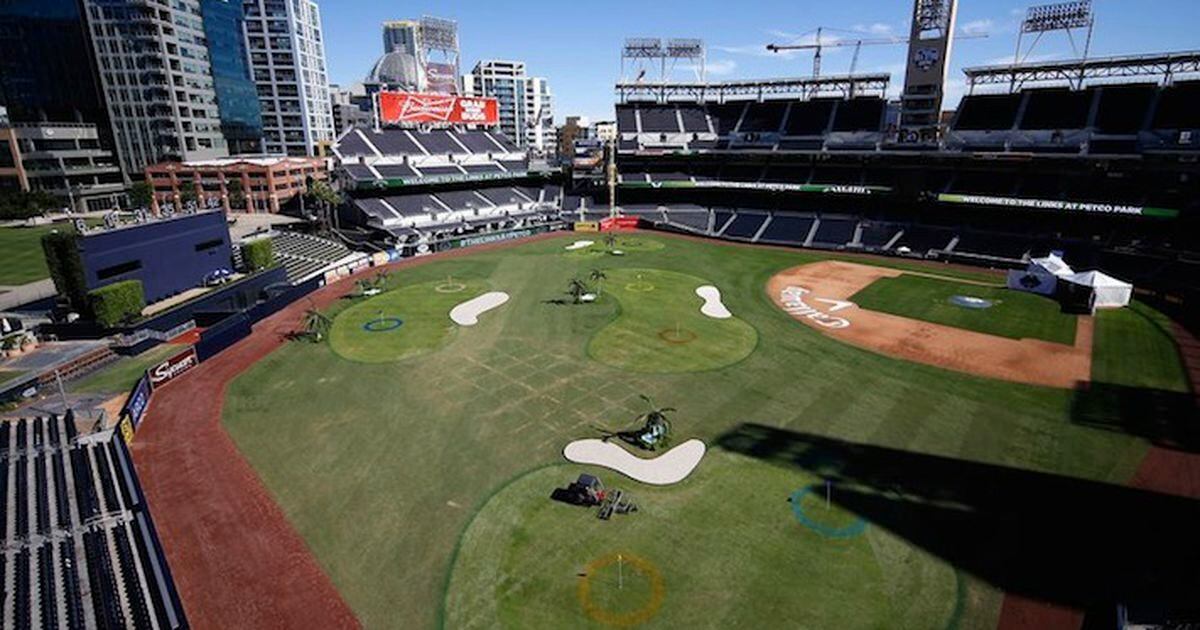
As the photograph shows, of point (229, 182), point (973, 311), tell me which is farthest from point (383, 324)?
point (229, 182)

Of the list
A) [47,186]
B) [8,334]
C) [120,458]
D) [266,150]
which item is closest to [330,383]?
[120,458]

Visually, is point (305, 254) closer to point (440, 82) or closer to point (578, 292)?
point (578, 292)

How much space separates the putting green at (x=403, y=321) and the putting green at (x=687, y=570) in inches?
799

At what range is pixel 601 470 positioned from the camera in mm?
26016

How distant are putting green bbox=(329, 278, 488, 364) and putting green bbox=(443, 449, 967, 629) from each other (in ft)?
66.6

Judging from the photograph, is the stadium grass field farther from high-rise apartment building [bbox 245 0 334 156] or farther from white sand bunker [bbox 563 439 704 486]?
high-rise apartment building [bbox 245 0 334 156]

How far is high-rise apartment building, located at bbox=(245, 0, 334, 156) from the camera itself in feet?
477

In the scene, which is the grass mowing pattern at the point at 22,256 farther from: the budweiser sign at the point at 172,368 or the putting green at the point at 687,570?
the putting green at the point at 687,570

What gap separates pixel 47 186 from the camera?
96438 millimetres

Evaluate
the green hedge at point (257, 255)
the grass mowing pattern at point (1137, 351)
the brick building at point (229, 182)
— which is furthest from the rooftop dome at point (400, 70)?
the grass mowing pattern at point (1137, 351)

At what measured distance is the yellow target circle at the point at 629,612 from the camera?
18141mm

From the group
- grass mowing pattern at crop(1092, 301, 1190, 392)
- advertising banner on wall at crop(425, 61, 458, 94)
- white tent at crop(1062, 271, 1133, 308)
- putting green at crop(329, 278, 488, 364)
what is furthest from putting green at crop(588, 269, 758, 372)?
advertising banner on wall at crop(425, 61, 458, 94)

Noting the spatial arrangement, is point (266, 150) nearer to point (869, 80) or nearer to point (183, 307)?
point (183, 307)

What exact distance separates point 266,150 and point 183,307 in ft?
406
